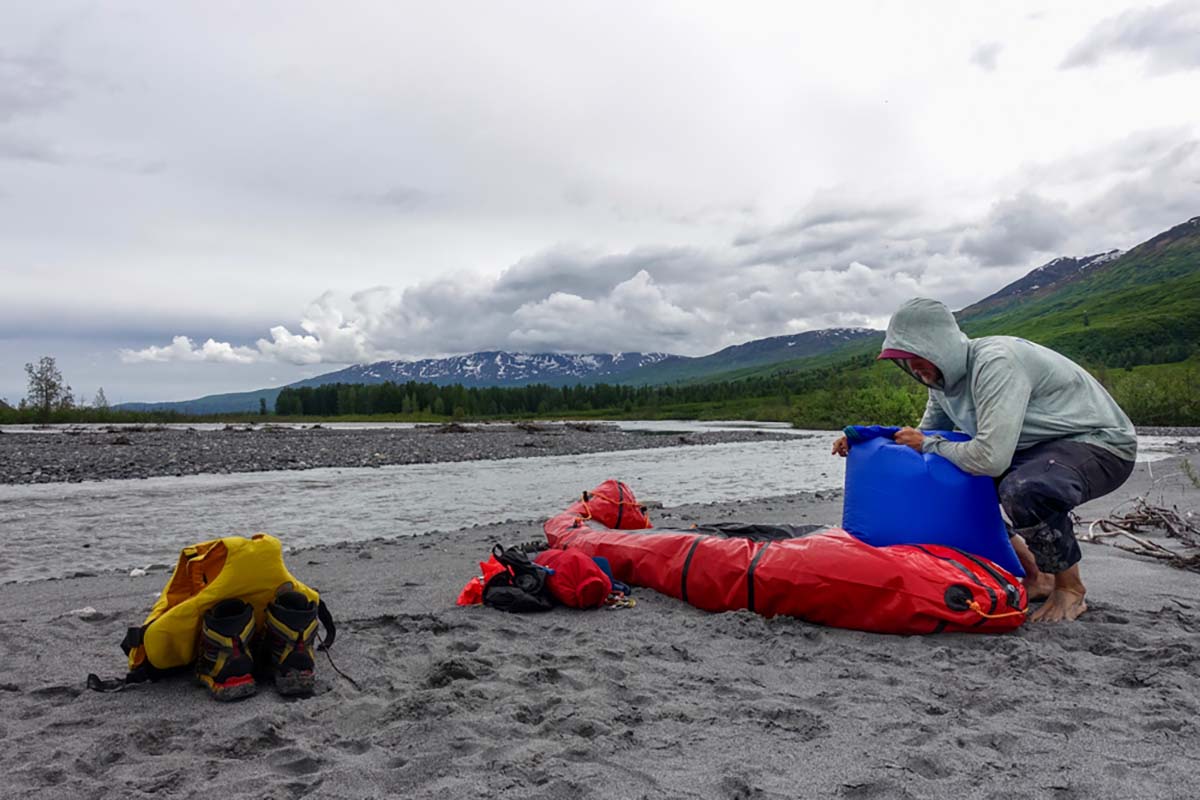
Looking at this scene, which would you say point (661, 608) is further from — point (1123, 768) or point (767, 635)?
point (1123, 768)

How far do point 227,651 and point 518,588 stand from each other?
263 centimetres

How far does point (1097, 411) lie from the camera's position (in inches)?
229

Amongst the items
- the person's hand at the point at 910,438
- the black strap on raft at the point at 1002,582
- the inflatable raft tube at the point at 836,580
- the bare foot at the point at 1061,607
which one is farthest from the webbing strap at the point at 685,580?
the bare foot at the point at 1061,607

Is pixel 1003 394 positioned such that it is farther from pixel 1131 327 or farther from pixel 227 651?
pixel 1131 327

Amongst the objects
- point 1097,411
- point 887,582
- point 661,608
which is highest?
point 1097,411

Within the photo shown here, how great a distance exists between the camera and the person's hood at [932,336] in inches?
233

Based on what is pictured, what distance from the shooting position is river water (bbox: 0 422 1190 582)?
11.4 metres

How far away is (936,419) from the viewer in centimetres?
690

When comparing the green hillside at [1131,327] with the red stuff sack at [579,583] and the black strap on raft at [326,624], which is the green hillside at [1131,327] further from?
the black strap on raft at [326,624]

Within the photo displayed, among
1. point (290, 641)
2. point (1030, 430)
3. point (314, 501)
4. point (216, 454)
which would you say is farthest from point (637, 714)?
point (216, 454)

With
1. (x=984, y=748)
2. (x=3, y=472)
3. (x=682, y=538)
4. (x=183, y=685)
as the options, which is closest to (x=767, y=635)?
(x=682, y=538)

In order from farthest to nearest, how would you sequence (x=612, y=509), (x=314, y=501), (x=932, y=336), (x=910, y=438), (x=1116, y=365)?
(x=1116, y=365), (x=314, y=501), (x=612, y=509), (x=910, y=438), (x=932, y=336)

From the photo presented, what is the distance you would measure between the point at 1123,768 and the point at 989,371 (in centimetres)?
312

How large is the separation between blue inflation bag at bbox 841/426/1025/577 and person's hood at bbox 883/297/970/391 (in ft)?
2.16
